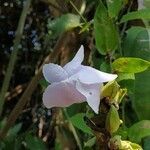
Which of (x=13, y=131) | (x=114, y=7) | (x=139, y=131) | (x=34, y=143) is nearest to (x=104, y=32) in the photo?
(x=114, y=7)

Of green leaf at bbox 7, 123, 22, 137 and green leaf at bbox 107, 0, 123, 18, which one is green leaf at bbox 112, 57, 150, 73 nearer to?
green leaf at bbox 107, 0, 123, 18

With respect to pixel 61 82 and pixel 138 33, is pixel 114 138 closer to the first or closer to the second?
pixel 61 82

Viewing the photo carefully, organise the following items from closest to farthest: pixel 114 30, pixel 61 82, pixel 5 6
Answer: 1. pixel 61 82
2. pixel 114 30
3. pixel 5 6

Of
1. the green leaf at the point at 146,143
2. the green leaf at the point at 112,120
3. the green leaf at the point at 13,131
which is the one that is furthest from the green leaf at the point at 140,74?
the green leaf at the point at 13,131

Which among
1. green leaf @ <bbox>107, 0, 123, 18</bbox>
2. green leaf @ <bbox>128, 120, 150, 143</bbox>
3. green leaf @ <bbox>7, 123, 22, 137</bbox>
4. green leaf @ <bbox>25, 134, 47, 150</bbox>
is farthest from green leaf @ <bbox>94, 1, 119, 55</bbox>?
green leaf @ <bbox>7, 123, 22, 137</bbox>

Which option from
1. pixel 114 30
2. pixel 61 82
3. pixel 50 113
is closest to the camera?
pixel 61 82

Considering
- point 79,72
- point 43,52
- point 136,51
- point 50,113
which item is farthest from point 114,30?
point 43,52

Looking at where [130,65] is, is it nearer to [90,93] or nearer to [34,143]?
[90,93]
